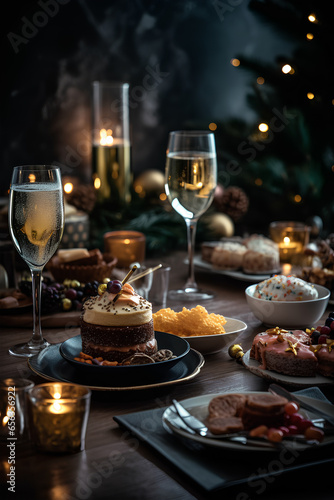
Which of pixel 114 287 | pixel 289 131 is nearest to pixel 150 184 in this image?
pixel 289 131

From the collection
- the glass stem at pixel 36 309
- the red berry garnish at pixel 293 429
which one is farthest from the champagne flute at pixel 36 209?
the red berry garnish at pixel 293 429

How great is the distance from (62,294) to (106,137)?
1.04 m

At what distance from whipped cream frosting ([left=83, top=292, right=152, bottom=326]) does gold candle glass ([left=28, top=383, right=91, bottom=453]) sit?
263 millimetres

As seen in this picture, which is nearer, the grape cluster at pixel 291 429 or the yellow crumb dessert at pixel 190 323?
the grape cluster at pixel 291 429

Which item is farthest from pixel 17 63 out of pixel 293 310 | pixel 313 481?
pixel 313 481

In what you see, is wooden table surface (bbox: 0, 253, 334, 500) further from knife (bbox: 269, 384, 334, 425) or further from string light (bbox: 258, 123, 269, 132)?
string light (bbox: 258, 123, 269, 132)

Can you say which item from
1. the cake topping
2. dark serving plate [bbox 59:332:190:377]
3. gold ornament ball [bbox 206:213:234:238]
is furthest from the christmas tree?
dark serving plate [bbox 59:332:190:377]

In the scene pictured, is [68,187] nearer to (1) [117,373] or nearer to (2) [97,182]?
(2) [97,182]

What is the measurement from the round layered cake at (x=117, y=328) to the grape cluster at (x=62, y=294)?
45cm

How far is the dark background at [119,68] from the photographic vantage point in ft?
9.42

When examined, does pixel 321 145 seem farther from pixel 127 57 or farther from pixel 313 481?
pixel 313 481

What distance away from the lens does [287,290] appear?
63.2 inches

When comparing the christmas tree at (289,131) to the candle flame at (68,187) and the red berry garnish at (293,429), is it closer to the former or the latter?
the candle flame at (68,187)

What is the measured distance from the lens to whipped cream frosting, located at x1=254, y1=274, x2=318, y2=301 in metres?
1.60
